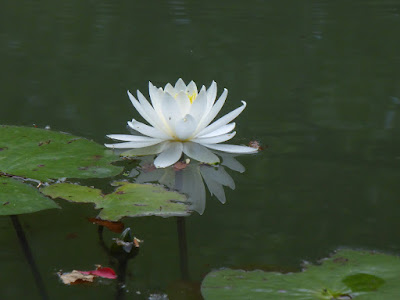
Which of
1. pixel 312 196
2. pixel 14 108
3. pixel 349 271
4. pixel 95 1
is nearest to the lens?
pixel 349 271

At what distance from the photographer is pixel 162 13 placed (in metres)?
3.40

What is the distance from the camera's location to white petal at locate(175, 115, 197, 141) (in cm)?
A: 150

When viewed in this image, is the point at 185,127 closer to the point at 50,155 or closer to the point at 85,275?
the point at 50,155

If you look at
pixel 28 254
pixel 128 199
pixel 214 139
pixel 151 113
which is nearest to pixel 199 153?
pixel 214 139

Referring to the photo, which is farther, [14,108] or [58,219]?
[14,108]

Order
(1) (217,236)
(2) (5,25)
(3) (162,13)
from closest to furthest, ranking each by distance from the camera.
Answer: (1) (217,236) → (2) (5,25) → (3) (162,13)

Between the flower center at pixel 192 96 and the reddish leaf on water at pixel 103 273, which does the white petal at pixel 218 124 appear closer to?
the flower center at pixel 192 96

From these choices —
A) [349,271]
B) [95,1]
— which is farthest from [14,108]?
[95,1]

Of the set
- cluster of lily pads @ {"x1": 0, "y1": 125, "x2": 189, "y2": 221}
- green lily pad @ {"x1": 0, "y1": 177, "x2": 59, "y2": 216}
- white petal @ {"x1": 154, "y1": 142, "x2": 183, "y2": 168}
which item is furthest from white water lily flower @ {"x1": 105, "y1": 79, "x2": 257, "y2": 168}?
green lily pad @ {"x1": 0, "y1": 177, "x2": 59, "y2": 216}

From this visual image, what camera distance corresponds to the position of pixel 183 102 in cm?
153

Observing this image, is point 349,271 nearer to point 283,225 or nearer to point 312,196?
point 283,225

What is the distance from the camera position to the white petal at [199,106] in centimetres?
150

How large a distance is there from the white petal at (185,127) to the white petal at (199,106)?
0.03 m

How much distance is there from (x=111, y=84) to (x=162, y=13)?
1.35m
